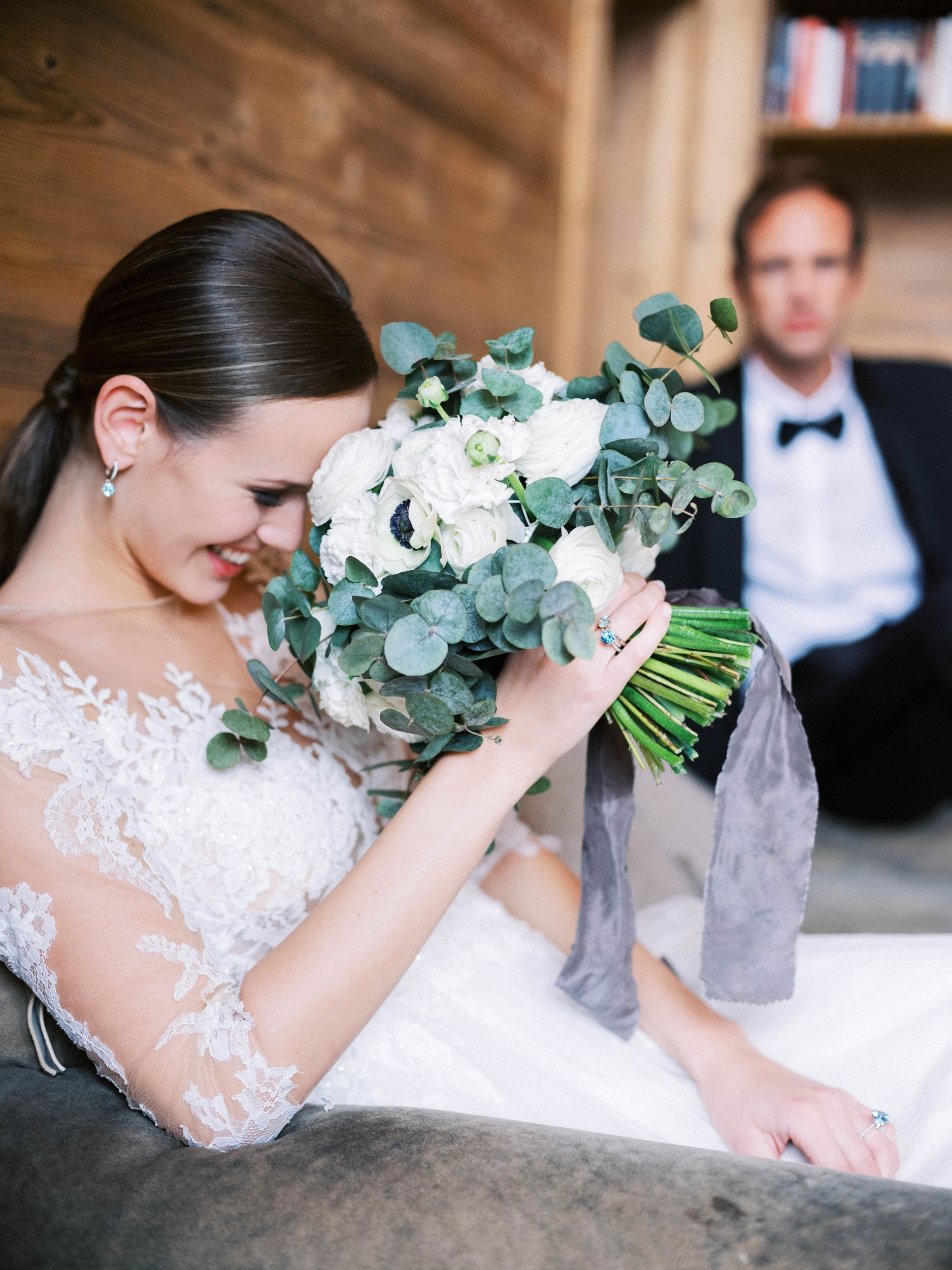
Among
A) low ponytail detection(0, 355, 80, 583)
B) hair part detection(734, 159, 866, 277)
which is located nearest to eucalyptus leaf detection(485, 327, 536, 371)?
low ponytail detection(0, 355, 80, 583)

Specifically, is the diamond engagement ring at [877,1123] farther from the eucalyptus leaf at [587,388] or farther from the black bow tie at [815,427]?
the black bow tie at [815,427]

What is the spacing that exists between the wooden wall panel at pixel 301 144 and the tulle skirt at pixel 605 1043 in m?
0.95

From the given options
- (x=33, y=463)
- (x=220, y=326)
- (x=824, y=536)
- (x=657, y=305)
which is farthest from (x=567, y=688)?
(x=824, y=536)

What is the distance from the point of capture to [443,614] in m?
0.82

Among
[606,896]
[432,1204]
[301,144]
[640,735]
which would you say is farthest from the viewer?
[301,144]

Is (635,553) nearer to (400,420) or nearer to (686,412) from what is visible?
(686,412)

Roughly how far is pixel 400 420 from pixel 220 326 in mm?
200

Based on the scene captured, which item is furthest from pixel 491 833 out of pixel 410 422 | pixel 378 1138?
pixel 410 422

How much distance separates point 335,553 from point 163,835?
31cm

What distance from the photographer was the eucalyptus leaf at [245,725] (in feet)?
3.16

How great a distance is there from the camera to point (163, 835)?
0.95 metres

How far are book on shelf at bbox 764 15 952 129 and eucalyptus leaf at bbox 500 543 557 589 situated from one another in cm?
300

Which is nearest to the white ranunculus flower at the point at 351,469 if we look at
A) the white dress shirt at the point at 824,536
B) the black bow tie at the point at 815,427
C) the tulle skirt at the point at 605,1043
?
the tulle skirt at the point at 605,1043

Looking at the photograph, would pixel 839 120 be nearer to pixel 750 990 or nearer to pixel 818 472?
pixel 818 472
